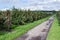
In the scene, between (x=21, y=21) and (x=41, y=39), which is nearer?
(x=41, y=39)

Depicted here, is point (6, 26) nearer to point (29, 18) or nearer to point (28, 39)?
point (28, 39)

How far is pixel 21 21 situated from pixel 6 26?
1158 centimetres

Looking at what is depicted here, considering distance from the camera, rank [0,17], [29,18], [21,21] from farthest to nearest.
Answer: [29,18], [21,21], [0,17]

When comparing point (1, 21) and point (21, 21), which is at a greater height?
point (1, 21)

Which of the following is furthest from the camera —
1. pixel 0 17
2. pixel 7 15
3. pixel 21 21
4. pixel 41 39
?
pixel 21 21

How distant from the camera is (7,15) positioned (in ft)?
103

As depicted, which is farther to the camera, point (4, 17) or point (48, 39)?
point (4, 17)

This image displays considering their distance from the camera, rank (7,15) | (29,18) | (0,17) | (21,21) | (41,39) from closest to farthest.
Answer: (41,39), (0,17), (7,15), (21,21), (29,18)

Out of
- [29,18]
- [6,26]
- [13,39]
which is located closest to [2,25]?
[6,26]

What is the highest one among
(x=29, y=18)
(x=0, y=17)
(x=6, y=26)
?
(x=0, y=17)

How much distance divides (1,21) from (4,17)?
96cm

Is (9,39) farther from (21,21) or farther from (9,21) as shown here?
(21,21)

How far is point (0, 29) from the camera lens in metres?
31.7

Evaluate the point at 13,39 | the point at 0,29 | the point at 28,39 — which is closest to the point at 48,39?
the point at 28,39
